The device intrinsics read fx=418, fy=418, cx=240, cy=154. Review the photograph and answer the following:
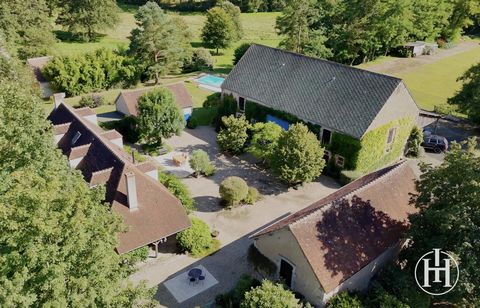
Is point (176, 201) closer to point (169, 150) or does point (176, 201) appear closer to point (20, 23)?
point (169, 150)

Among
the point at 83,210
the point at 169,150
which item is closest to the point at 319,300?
the point at 83,210

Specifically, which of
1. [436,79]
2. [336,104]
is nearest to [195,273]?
[336,104]

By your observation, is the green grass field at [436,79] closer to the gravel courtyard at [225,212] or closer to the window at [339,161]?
the window at [339,161]

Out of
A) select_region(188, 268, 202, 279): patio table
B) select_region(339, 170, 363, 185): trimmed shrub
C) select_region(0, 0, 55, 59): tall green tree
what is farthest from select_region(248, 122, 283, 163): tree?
select_region(0, 0, 55, 59): tall green tree

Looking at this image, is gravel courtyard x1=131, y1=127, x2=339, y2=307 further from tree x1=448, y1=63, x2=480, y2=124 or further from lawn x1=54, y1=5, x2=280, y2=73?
lawn x1=54, y1=5, x2=280, y2=73

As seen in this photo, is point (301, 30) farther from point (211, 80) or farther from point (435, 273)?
point (435, 273)

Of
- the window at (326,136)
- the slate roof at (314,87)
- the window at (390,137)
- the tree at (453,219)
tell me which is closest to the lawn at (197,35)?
the slate roof at (314,87)
